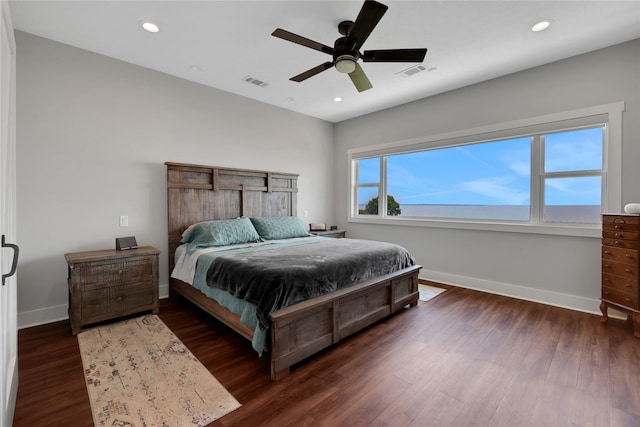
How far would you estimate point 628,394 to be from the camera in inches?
73.7

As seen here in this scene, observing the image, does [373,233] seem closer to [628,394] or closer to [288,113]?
[288,113]

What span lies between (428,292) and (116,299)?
3.71 m

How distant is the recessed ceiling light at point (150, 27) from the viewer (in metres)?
2.68

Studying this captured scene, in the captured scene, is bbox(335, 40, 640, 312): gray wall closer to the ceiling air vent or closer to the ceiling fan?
the ceiling fan

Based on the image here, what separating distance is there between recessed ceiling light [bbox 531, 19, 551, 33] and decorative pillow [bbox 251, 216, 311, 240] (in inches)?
134

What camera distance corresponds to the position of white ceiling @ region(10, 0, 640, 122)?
2.45 m

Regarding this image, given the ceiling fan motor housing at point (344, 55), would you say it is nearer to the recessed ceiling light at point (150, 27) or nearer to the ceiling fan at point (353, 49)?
the ceiling fan at point (353, 49)

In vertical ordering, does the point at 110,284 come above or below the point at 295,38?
below

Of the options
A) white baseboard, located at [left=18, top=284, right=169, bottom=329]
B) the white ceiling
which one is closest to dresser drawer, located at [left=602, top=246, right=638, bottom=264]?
the white ceiling

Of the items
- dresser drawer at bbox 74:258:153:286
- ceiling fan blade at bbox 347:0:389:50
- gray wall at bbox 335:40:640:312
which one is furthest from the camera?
gray wall at bbox 335:40:640:312

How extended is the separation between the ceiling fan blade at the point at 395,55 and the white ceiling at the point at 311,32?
40cm

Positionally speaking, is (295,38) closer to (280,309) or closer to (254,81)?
(254,81)

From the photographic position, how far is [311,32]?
9.18 feet

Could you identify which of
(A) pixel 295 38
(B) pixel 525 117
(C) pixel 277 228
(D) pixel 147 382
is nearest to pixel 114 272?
(D) pixel 147 382
